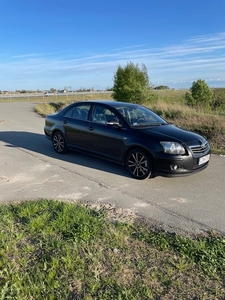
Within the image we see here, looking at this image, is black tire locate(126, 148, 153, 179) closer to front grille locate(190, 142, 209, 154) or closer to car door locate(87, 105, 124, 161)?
car door locate(87, 105, 124, 161)

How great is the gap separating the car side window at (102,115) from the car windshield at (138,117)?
0.69 feet

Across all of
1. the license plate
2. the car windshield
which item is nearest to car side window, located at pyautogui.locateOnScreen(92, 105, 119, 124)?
the car windshield

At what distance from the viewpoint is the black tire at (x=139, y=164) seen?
5.23 metres

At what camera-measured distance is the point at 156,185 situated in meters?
5.06

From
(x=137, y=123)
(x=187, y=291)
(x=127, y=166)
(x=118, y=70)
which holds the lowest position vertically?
(x=187, y=291)

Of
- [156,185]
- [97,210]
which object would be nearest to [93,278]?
[97,210]

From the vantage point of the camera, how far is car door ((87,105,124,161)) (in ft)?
18.8

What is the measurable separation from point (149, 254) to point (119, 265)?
0.39 meters

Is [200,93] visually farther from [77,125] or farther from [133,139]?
[133,139]

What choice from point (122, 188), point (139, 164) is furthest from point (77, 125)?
point (122, 188)

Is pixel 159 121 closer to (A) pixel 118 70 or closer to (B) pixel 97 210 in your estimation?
(B) pixel 97 210

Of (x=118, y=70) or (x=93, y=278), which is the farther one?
(x=118, y=70)

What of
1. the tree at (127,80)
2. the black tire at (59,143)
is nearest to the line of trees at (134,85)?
the tree at (127,80)

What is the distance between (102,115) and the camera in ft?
20.3
